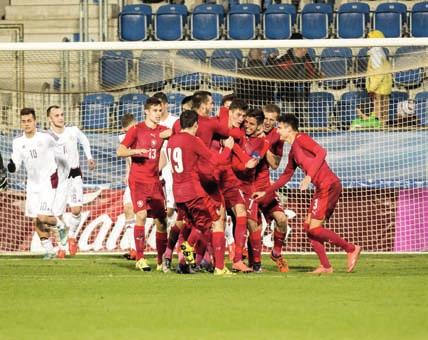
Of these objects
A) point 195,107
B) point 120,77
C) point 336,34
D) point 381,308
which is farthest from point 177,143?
point 336,34

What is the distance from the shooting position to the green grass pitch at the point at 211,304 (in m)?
9.82

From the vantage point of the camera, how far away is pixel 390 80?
65.0ft

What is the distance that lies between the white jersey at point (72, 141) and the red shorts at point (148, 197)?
11.2 feet

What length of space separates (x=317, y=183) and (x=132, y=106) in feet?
20.1

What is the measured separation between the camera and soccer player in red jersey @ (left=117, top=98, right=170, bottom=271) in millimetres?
15898

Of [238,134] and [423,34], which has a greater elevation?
[423,34]

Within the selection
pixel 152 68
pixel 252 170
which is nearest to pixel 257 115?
pixel 252 170

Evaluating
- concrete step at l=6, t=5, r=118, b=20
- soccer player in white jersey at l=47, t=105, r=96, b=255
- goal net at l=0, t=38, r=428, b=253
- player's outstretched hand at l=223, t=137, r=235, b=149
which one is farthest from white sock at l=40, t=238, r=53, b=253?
concrete step at l=6, t=5, r=118, b=20

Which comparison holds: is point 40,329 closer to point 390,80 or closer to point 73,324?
point 73,324

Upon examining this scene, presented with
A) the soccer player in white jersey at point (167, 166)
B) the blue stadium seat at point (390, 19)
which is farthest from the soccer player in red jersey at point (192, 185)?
the blue stadium seat at point (390, 19)

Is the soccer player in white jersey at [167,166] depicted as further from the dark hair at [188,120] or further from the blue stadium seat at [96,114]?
the dark hair at [188,120]

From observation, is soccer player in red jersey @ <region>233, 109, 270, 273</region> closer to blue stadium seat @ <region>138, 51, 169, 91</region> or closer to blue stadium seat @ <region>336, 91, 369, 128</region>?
blue stadium seat @ <region>138, 51, 169, 91</region>

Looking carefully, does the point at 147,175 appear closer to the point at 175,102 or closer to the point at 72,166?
the point at 72,166

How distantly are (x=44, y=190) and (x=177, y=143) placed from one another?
4843 millimetres
